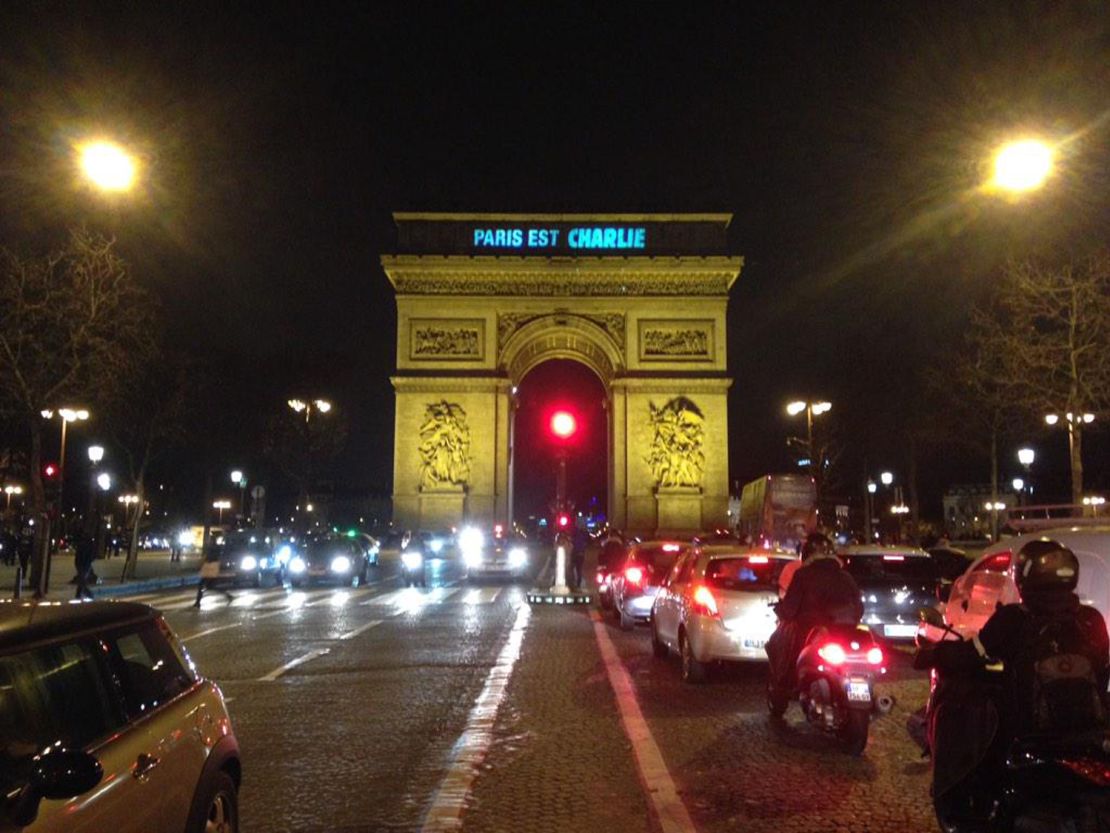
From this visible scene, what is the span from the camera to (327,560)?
109 ft

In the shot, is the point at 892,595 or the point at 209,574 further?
the point at 209,574

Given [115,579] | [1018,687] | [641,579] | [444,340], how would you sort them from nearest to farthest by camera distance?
[1018,687]
[641,579]
[115,579]
[444,340]

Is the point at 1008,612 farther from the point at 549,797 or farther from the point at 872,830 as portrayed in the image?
the point at 549,797

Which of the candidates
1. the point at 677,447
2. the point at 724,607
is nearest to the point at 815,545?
the point at 724,607

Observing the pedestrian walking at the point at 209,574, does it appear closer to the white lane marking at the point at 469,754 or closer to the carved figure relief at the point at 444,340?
the white lane marking at the point at 469,754

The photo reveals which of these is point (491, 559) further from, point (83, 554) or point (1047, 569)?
point (1047, 569)

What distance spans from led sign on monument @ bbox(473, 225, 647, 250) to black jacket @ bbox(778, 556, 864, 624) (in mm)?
44911

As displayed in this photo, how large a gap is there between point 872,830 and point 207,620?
16032 millimetres

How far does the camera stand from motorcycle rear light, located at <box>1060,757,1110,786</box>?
12.6ft

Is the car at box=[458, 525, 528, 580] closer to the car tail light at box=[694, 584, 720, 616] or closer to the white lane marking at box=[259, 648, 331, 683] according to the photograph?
the white lane marking at box=[259, 648, 331, 683]

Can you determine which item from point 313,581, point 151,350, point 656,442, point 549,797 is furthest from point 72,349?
point 656,442

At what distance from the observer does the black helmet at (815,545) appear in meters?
9.09

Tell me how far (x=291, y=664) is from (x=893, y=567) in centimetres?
812

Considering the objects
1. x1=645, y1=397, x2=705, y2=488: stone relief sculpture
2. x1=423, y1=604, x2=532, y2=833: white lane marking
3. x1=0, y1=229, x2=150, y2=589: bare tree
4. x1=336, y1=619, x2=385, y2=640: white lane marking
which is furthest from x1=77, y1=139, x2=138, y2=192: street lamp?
x1=645, y1=397, x2=705, y2=488: stone relief sculpture
